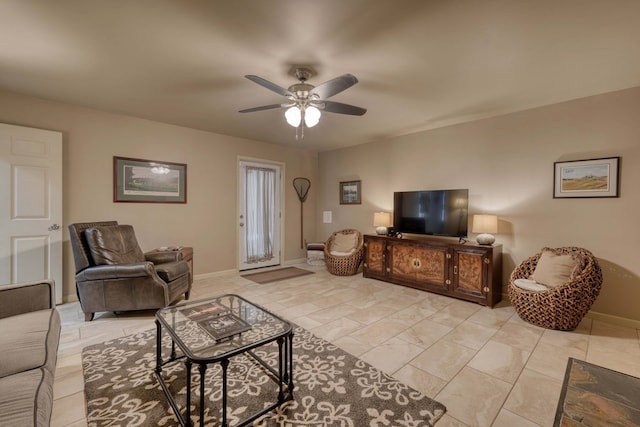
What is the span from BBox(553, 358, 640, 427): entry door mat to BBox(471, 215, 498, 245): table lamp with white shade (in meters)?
1.54

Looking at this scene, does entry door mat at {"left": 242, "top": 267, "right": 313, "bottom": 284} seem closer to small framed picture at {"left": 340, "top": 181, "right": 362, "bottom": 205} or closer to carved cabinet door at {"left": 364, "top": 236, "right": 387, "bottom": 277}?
carved cabinet door at {"left": 364, "top": 236, "right": 387, "bottom": 277}

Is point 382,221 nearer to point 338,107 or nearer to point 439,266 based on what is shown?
point 439,266

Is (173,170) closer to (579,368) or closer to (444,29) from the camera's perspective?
(444,29)

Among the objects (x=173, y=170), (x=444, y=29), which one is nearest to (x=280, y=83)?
(x=444, y=29)

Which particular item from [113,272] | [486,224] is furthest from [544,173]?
[113,272]

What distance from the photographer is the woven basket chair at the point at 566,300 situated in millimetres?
2566

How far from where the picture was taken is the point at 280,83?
2.74 metres

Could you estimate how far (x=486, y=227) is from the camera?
11.2ft

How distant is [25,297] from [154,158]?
257 centimetres

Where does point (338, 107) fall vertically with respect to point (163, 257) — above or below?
above

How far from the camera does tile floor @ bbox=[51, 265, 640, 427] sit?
5.53 feet

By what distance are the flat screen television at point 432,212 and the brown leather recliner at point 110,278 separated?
10.9 ft

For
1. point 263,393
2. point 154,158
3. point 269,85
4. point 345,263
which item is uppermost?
Result: point 269,85

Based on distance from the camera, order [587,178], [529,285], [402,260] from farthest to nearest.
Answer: [402,260]
[587,178]
[529,285]
